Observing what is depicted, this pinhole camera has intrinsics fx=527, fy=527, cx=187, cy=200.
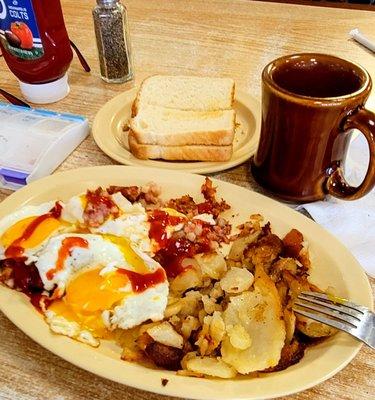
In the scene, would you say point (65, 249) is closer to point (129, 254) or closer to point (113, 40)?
point (129, 254)

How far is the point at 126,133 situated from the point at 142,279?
635 mm

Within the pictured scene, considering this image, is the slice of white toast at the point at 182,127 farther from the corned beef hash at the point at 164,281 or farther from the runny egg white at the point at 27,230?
the runny egg white at the point at 27,230

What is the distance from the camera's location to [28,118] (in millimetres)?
1401

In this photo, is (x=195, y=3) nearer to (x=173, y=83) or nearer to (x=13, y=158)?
(x=173, y=83)

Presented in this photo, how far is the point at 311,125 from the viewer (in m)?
1.08

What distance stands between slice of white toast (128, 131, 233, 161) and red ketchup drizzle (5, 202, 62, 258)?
334 millimetres

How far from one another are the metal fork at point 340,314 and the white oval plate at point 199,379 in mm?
24

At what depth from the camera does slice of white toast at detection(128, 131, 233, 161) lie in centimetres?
132

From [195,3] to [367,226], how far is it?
56.9 inches

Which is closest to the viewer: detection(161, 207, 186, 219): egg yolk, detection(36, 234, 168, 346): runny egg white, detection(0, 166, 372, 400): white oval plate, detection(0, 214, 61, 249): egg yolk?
detection(0, 166, 372, 400): white oval plate

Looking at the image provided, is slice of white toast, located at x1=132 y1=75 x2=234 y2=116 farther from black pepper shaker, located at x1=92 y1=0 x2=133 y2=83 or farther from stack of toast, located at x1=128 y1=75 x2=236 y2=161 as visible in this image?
black pepper shaker, located at x1=92 y1=0 x2=133 y2=83

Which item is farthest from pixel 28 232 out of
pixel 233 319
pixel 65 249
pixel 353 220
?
pixel 353 220

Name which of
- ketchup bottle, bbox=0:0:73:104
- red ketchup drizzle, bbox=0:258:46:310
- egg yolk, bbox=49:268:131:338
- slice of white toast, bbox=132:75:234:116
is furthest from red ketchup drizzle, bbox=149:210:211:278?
ketchup bottle, bbox=0:0:73:104

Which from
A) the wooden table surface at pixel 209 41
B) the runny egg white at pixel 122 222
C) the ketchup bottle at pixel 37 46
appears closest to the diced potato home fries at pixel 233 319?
the runny egg white at pixel 122 222
